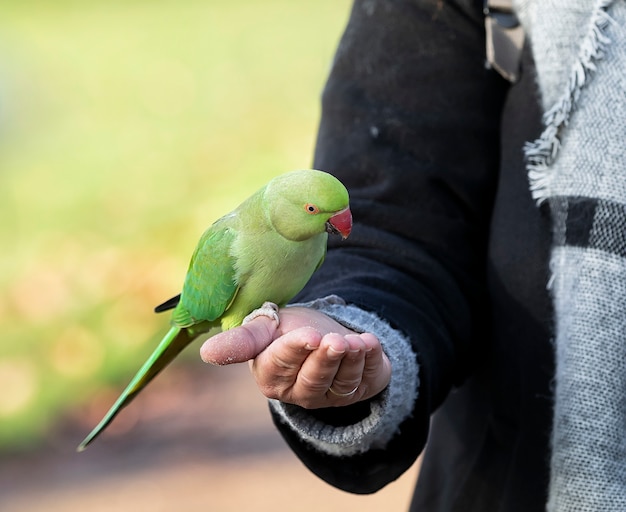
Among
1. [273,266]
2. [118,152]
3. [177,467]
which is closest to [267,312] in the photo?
[273,266]

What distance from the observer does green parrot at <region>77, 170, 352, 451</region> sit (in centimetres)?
114

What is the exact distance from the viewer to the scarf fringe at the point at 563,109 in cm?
123

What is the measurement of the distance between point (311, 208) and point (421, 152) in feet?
1.24

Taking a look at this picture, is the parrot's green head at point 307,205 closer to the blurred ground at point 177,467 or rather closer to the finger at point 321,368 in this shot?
the finger at point 321,368

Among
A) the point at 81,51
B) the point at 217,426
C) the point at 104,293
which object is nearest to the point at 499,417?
the point at 217,426

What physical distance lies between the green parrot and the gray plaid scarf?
0.38 meters

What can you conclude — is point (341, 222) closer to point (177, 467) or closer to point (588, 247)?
point (588, 247)

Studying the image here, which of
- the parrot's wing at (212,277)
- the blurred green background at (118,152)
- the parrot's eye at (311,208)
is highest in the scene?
the parrot's eye at (311,208)

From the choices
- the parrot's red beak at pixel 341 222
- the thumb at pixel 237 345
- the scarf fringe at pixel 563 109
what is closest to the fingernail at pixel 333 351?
the thumb at pixel 237 345

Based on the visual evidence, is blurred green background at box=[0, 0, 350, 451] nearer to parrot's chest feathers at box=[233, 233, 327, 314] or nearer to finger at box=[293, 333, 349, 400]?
parrot's chest feathers at box=[233, 233, 327, 314]

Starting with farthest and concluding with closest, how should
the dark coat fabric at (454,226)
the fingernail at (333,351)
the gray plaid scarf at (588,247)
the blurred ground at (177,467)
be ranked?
1. the blurred ground at (177,467)
2. the dark coat fabric at (454,226)
3. the gray plaid scarf at (588,247)
4. the fingernail at (333,351)

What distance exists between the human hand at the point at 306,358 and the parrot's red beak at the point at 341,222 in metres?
0.15

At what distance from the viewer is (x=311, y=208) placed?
1138 mm

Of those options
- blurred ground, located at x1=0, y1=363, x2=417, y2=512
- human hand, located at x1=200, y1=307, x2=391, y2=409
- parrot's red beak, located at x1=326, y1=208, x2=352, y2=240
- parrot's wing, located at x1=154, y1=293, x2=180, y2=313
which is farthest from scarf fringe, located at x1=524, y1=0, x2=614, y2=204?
blurred ground, located at x1=0, y1=363, x2=417, y2=512
